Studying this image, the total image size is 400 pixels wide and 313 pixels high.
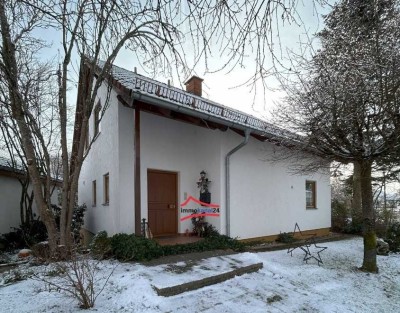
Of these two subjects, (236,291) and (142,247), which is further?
(142,247)

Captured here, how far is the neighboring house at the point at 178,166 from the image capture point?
7492 millimetres

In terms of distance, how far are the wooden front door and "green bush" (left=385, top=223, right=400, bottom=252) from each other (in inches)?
281

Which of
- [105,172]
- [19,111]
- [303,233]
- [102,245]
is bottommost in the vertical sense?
[303,233]

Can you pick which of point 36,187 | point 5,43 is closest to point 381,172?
point 36,187

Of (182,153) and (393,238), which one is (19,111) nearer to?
(182,153)

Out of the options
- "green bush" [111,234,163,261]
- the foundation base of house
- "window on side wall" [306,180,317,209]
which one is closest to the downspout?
the foundation base of house

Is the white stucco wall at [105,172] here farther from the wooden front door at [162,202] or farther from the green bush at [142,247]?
the wooden front door at [162,202]

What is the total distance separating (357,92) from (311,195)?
274 inches

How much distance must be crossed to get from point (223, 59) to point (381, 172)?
6.85m

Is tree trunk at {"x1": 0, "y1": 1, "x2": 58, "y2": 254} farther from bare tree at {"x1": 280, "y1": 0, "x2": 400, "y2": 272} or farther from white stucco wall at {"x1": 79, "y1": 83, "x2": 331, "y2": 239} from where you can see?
bare tree at {"x1": 280, "y1": 0, "x2": 400, "y2": 272}

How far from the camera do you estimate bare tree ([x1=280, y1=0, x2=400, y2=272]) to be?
5672 millimetres

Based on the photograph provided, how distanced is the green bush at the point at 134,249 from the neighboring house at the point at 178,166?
0.49 m

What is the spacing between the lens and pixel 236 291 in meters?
5.04

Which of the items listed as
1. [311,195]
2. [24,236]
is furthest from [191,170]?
[24,236]
